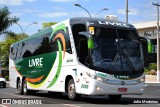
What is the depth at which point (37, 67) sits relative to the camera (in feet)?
69.1

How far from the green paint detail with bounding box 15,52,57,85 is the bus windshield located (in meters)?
3.80

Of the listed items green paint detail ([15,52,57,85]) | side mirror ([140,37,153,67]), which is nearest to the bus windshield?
side mirror ([140,37,153,67])

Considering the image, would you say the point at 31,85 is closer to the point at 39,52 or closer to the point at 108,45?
the point at 39,52

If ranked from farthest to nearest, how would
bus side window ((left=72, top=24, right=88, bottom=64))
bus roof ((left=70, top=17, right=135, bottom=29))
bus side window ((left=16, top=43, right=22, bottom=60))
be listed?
1. bus side window ((left=16, top=43, right=22, bottom=60))
2. bus roof ((left=70, top=17, right=135, bottom=29))
3. bus side window ((left=72, top=24, right=88, bottom=64))

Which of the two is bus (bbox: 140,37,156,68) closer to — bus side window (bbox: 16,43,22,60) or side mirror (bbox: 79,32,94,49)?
side mirror (bbox: 79,32,94,49)

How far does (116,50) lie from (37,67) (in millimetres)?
6857

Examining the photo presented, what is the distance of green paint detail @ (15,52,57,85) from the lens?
1923 cm

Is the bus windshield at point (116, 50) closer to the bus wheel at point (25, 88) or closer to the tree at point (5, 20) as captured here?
the bus wheel at point (25, 88)

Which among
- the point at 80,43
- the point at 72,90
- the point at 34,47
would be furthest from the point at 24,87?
the point at 80,43

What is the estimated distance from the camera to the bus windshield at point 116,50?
49.4 ft

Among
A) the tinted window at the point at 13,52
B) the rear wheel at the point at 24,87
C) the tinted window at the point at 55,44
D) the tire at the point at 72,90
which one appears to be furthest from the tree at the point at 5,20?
the tire at the point at 72,90

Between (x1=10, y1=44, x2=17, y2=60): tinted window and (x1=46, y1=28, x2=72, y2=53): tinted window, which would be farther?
(x1=10, y1=44, x2=17, y2=60): tinted window

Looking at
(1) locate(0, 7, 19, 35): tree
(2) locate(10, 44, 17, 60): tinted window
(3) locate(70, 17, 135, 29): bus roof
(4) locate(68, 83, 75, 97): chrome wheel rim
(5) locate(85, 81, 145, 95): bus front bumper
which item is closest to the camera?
(5) locate(85, 81, 145, 95): bus front bumper

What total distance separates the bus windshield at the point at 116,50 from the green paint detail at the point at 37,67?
3.80 metres
